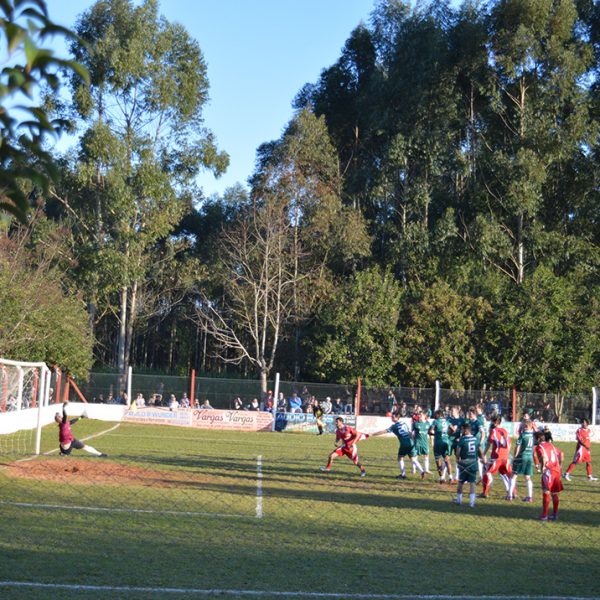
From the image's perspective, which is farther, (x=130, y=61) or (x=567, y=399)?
(x=130, y=61)

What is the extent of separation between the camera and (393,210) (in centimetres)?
5241

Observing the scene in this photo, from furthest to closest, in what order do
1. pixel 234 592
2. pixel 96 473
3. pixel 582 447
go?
pixel 582 447
pixel 96 473
pixel 234 592

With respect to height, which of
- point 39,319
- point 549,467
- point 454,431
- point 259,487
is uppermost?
point 39,319

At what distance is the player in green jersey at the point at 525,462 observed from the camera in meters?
17.6

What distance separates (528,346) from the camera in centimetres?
4503

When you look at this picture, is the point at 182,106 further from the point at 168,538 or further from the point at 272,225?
the point at 168,538

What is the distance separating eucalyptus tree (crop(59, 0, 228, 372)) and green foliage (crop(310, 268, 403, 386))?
10.3m

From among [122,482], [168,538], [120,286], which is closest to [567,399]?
[120,286]

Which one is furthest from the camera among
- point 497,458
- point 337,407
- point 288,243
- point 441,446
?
point 288,243

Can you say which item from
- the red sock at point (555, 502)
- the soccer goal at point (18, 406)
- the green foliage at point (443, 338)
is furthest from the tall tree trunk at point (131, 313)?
the red sock at point (555, 502)

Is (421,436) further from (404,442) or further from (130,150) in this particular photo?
(130,150)

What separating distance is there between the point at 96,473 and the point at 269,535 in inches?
280

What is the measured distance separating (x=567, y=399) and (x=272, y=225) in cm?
1944

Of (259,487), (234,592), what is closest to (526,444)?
(259,487)
